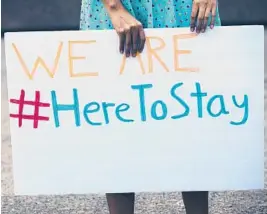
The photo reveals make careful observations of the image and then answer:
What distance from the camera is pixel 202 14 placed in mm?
1653

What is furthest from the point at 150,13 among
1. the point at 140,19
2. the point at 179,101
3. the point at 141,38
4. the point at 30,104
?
the point at 30,104

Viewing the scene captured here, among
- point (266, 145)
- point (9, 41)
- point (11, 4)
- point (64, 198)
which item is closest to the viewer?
point (9, 41)

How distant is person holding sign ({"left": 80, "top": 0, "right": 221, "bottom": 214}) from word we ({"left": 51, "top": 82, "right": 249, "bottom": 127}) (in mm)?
124

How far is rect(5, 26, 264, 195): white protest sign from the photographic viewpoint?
1.66m

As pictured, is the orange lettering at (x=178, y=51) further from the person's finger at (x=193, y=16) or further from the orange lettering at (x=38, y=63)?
the orange lettering at (x=38, y=63)

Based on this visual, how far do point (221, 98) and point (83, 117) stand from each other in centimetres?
33

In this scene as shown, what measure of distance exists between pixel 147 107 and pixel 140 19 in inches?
9.0

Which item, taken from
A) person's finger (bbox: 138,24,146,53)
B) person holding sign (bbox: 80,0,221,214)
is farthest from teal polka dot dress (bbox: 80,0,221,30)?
person's finger (bbox: 138,24,146,53)

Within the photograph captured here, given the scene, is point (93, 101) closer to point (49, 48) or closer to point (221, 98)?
point (49, 48)

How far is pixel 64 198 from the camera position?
2.64 metres

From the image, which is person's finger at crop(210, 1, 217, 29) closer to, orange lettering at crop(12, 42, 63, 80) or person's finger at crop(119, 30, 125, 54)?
person's finger at crop(119, 30, 125, 54)

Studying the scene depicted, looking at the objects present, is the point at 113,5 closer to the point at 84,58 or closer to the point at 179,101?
the point at 84,58

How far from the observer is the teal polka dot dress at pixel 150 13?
1748 millimetres

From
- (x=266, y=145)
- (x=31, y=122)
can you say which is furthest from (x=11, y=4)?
(x=31, y=122)
